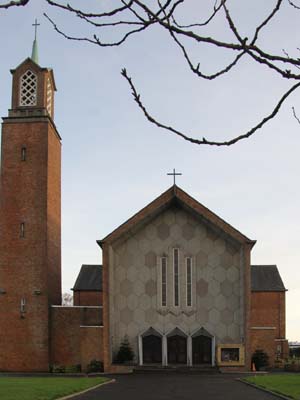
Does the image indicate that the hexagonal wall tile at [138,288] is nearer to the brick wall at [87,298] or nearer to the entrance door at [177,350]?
the entrance door at [177,350]

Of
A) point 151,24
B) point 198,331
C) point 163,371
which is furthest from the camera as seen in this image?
point 198,331

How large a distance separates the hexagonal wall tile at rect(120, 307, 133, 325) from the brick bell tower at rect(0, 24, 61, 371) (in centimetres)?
454

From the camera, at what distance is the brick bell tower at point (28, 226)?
137 feet

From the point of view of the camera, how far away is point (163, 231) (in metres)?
42.8

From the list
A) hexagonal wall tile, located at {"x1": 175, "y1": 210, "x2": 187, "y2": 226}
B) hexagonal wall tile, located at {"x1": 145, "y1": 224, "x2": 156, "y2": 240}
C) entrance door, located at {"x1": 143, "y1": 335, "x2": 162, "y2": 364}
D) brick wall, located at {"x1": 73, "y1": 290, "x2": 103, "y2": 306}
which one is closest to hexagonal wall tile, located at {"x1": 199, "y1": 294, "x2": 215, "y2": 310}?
entrance door, located at {"x1": 143, "y1": 335, "x2": 162, "y2": 364}

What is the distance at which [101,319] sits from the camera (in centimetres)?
4297

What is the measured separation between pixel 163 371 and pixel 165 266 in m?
6.58

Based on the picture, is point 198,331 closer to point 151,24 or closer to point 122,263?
point 122,263

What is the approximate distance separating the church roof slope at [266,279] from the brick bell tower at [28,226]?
60.9 ft

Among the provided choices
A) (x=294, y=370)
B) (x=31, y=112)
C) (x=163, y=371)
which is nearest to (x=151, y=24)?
(x=163, y=371)

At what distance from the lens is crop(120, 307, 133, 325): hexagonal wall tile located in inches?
1640

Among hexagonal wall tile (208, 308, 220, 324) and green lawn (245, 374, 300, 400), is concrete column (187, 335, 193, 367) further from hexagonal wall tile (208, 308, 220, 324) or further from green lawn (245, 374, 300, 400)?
green lawn (245, 374, 300, 400)

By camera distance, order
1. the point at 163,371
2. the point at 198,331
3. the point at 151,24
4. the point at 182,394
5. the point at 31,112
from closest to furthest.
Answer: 1. the point at 151,24
2. the point at 182,394
3. the point at 163,371
4. the point at 198,331
5. the point at 31,112

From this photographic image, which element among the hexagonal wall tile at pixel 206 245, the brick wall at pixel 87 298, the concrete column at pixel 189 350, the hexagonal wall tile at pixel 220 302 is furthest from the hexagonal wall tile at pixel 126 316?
the brick wall at pixel 87 298
